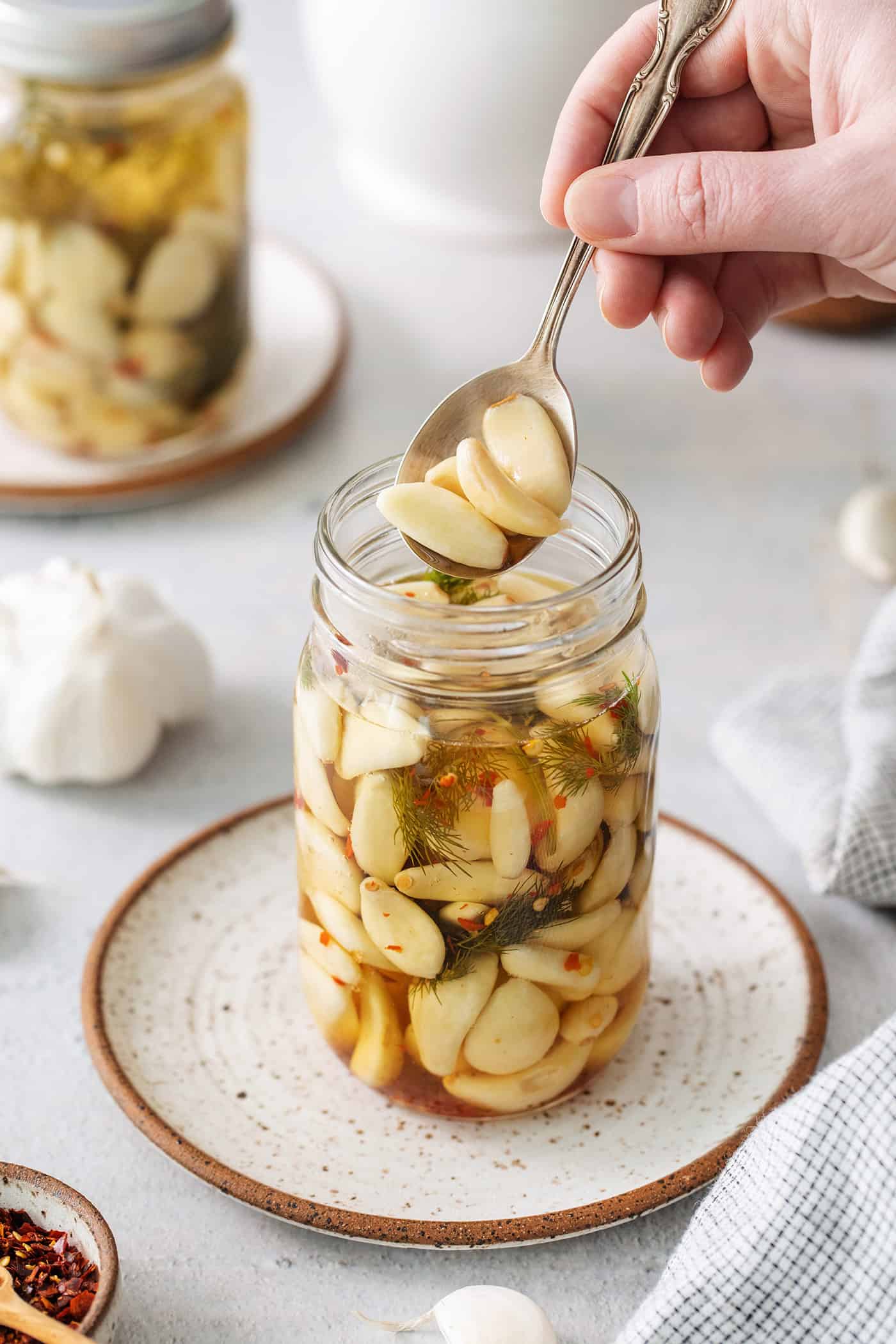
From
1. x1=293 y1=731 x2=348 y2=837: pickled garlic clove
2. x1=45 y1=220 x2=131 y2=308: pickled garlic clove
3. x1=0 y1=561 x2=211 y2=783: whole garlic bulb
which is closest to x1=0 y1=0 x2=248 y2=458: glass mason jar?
x1=45 y1=220 x2=131 y2=308: pickled garlic clove

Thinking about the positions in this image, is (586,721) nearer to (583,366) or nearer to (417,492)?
(417,492)

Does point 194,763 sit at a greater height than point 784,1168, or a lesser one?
lesser

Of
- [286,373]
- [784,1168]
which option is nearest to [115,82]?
[286,373]

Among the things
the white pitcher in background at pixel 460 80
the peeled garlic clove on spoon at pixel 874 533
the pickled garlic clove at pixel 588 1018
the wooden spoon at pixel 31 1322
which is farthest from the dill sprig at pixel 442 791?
the white pitcher in background at pixel 460 80

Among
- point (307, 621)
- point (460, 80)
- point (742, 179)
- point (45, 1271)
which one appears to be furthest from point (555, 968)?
point (460, 80)

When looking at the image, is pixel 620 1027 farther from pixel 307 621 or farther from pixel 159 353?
pixel 159 353

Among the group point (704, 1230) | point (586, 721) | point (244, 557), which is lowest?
point (244, 557)
